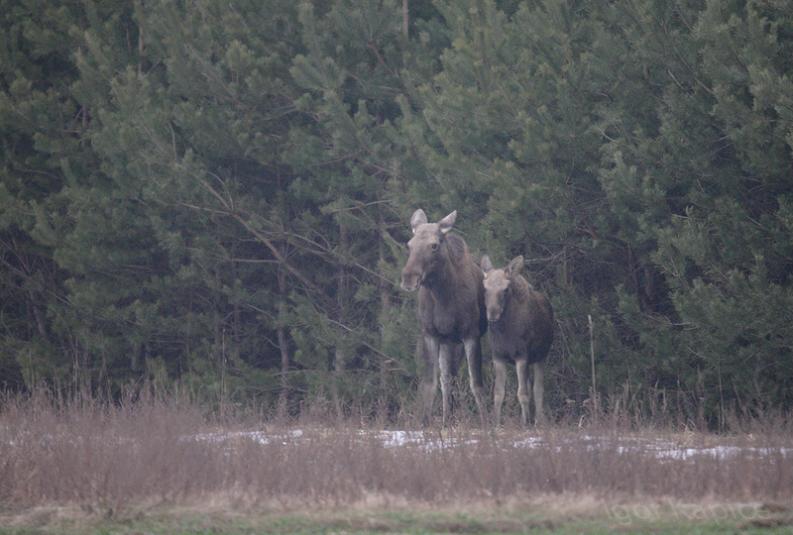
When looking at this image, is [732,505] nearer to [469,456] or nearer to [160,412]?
[469,456]

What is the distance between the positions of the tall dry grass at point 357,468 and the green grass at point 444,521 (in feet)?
1.24

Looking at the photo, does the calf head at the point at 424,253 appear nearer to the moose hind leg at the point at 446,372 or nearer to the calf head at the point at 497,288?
the calf head at the point at 497,288

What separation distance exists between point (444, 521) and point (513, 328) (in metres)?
6.58

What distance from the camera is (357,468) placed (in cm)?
1116

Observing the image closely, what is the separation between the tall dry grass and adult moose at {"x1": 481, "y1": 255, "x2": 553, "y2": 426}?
3.19 metres

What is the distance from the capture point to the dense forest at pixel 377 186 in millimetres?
16734

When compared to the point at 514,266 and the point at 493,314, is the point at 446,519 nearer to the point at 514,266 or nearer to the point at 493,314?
the point at 493,314

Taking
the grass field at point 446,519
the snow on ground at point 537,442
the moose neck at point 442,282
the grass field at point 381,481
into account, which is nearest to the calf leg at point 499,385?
the moose neck at point 442,282

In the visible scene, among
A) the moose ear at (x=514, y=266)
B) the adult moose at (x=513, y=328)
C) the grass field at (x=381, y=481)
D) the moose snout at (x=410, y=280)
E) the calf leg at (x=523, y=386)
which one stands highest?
the moose ear at (x=514, y=266)

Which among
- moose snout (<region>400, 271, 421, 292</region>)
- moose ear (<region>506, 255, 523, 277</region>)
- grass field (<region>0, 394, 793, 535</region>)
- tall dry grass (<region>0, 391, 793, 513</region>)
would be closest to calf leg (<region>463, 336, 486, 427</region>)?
moose ear (<region>506, 255, 523, 277</region>)

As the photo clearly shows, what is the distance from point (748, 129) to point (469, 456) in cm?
720

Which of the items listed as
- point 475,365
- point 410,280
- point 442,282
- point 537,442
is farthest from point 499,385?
point 537,442

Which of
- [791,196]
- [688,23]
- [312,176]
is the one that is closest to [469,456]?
[791,196]

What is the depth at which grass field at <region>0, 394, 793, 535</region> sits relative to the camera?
9.62 m
